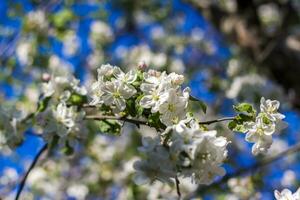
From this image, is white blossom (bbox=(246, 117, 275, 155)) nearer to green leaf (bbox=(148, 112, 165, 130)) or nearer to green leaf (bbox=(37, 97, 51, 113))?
green leaf (bbox=(148, 112, 165, 130))

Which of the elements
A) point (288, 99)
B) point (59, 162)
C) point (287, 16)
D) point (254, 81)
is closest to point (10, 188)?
point (59, 162)

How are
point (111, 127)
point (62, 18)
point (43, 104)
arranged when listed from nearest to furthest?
point (111, 127) → point (43, 104) → point (62, 18)

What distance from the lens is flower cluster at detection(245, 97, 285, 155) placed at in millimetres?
1896

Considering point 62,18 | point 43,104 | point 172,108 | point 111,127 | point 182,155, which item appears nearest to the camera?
point 182,155

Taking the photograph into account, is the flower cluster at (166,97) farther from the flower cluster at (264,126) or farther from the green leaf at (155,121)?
the flower cluster at (264,126)

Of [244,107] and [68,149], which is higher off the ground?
[68,149]

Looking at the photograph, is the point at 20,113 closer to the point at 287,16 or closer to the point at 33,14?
the point at 33,14

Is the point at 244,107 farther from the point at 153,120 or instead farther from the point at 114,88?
the point at 114,88

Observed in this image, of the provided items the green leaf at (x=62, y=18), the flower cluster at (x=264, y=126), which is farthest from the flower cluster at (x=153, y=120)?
the green leaf at (x=62, y=18)

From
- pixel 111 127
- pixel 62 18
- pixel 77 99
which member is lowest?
pixel 111 127

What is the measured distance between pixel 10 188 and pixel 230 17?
114 inches

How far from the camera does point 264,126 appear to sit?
191 centimetres

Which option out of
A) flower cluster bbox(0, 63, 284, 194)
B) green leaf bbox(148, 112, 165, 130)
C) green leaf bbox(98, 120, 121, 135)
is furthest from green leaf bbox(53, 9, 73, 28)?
green leaf bbox(148, 112, 165, 130)

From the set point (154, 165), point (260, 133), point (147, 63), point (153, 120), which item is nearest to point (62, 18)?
point (147, 63)
